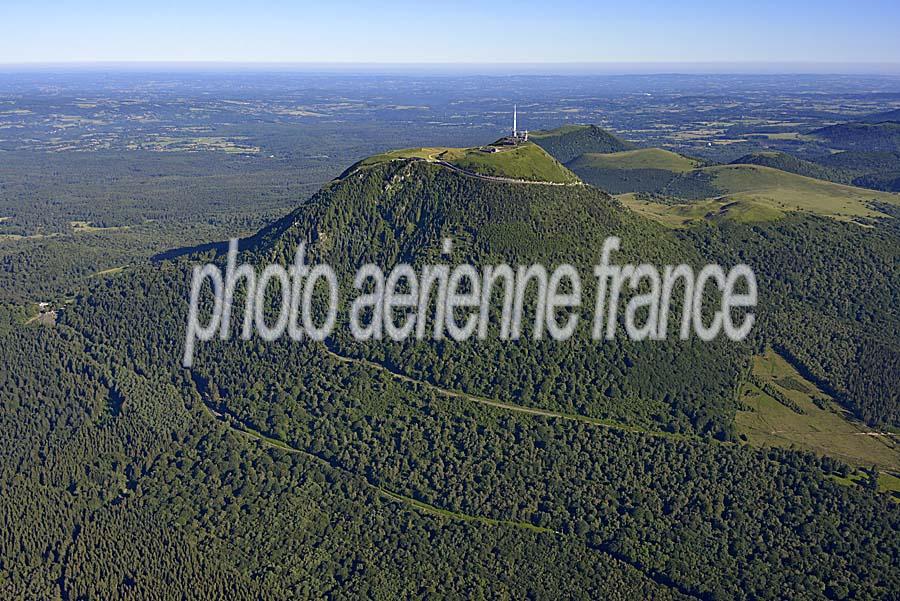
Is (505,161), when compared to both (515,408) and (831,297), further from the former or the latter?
(831,297)

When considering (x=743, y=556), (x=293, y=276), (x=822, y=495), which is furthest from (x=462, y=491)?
(x=293, y=276)

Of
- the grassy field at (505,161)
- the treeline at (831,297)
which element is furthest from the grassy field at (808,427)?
the grassy field at (505,161)

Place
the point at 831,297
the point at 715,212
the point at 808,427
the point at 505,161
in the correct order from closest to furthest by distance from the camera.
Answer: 1. the point at 808,427
2. the point at 505,161
3. the point at 831,297
4. the point at 715,212

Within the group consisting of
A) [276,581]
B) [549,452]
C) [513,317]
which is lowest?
[276,581]

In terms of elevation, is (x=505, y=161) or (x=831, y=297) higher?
(x=505, y=161)

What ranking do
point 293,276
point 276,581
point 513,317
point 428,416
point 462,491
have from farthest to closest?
1. point 293,276
2. point 513,317
3. point 428,416
4. point 462,491
5. point 276,581

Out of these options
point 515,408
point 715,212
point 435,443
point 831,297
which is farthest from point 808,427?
point 715,212

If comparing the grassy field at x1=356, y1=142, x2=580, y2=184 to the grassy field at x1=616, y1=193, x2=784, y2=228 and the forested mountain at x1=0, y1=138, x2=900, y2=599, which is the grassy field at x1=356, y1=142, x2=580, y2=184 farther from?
the grassy field at x1=616, y1=193, x2=784, y2=228

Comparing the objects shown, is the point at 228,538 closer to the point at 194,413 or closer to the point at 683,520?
the point at 194,413
